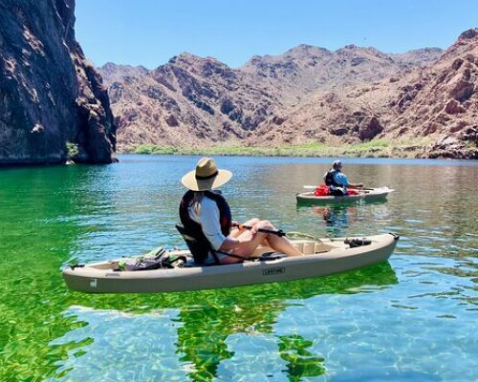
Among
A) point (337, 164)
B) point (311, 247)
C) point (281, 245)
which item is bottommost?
point (311, 247)

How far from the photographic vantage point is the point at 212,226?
446 inches

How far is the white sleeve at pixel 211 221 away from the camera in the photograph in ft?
36.5

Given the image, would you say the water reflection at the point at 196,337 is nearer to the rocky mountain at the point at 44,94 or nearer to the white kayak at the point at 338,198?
the white kayak at the point at 338,198

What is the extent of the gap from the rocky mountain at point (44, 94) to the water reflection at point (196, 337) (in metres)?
82.0

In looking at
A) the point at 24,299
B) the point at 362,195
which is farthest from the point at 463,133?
the point at 24,299

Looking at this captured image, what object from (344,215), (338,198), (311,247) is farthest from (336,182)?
(311,247)

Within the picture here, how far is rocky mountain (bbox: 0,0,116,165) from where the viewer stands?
286ft

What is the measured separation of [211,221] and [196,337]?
246 centimetres

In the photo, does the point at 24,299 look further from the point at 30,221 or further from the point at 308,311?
the point at 30,221

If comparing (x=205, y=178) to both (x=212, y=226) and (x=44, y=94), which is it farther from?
(x=44, y=94)

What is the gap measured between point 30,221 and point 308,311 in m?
17.7

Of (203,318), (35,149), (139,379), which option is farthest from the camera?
(35,149)

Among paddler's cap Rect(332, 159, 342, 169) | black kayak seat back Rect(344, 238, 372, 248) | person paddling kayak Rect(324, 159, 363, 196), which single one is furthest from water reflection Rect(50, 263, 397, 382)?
person paddling kayak Rect(324, 159, 363, 196)

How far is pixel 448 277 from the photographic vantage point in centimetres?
1391
